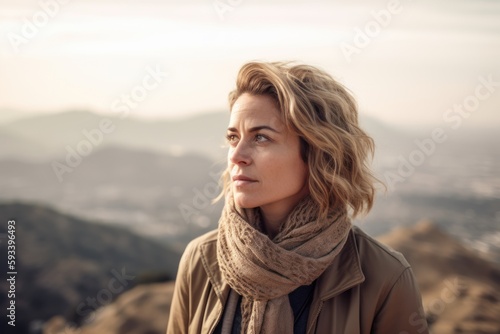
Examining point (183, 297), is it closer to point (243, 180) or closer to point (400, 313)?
point (243, 180)

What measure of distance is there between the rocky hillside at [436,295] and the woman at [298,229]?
2026mm

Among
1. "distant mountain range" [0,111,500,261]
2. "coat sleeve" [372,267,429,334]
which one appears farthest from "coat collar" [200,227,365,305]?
"distant mountain range" [0,111,500,261]

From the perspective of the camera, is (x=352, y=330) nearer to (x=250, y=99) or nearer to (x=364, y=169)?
(x=364, y=169)

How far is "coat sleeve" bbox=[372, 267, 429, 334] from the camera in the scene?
5.39ft

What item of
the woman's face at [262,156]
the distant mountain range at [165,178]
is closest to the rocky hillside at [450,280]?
the distant mountain range at [165,178]

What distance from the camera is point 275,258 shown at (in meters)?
1.65

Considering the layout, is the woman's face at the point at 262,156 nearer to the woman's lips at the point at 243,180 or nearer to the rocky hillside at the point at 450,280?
the woman's lips at the point at 243,180

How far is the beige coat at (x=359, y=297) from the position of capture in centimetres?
163

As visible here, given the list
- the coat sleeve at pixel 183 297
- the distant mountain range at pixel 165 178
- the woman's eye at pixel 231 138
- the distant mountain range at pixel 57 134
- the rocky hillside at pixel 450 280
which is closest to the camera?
the woman's eye at pixel 231 138

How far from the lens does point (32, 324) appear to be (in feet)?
19.7

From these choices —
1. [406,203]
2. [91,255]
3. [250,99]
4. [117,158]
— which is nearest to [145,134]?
[117,158]

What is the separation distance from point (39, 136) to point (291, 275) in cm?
1210

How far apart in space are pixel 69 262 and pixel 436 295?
4.97 meters

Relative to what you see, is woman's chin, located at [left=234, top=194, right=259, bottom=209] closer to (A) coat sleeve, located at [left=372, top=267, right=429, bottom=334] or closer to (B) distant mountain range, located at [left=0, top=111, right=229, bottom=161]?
(A) coat sleeve, located at [left=372, top=267, right=429, bottom=334]
